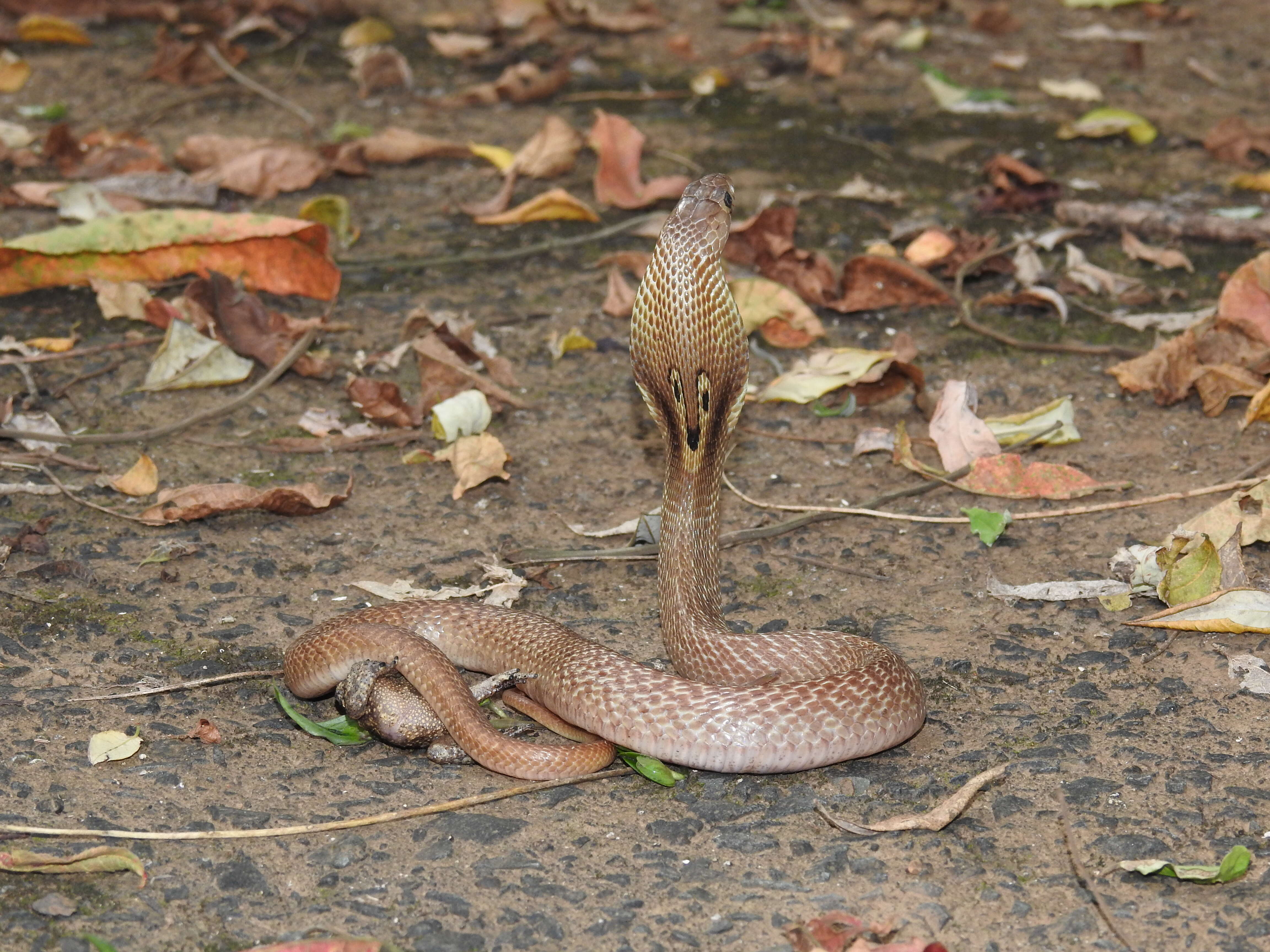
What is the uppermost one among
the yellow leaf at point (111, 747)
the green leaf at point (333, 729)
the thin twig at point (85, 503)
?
the thin twig at point (85, 503)

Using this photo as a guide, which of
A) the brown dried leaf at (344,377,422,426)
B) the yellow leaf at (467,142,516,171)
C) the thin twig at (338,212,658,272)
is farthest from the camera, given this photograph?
the yellow leaf at (467,142,516,171)

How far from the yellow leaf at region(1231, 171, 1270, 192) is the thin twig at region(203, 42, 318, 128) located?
195 inches

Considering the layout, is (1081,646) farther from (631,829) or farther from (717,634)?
(631,829)

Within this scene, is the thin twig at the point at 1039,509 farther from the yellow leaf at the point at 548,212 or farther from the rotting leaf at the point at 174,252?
the yellow leaf at the point at 548,212

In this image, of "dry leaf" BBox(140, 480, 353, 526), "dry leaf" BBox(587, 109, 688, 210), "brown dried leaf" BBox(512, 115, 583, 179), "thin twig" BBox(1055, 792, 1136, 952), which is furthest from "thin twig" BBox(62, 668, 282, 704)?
"brown dried leaf" BBox(512, 115, 583, 179)

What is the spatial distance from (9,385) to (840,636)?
341 cm

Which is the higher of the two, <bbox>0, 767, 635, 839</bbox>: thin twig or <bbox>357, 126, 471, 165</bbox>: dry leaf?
<bbox>357, 126, 471, 165</bbox>: dry leaf

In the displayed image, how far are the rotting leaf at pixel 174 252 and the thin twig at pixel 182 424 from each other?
544 mm

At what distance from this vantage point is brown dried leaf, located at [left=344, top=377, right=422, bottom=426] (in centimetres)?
526

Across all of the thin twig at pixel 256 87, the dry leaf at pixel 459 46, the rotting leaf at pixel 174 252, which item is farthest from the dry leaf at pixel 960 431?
the dry leaf at pixel 459 46

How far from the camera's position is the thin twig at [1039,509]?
4641mm

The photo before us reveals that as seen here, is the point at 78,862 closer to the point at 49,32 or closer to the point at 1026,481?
the point at 1026,481

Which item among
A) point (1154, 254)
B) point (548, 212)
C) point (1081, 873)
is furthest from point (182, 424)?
point (1154, 254)

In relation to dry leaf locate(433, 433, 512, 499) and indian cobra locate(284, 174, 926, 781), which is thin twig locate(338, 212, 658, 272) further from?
indian cobra locate(284, 174, 926, 781)
